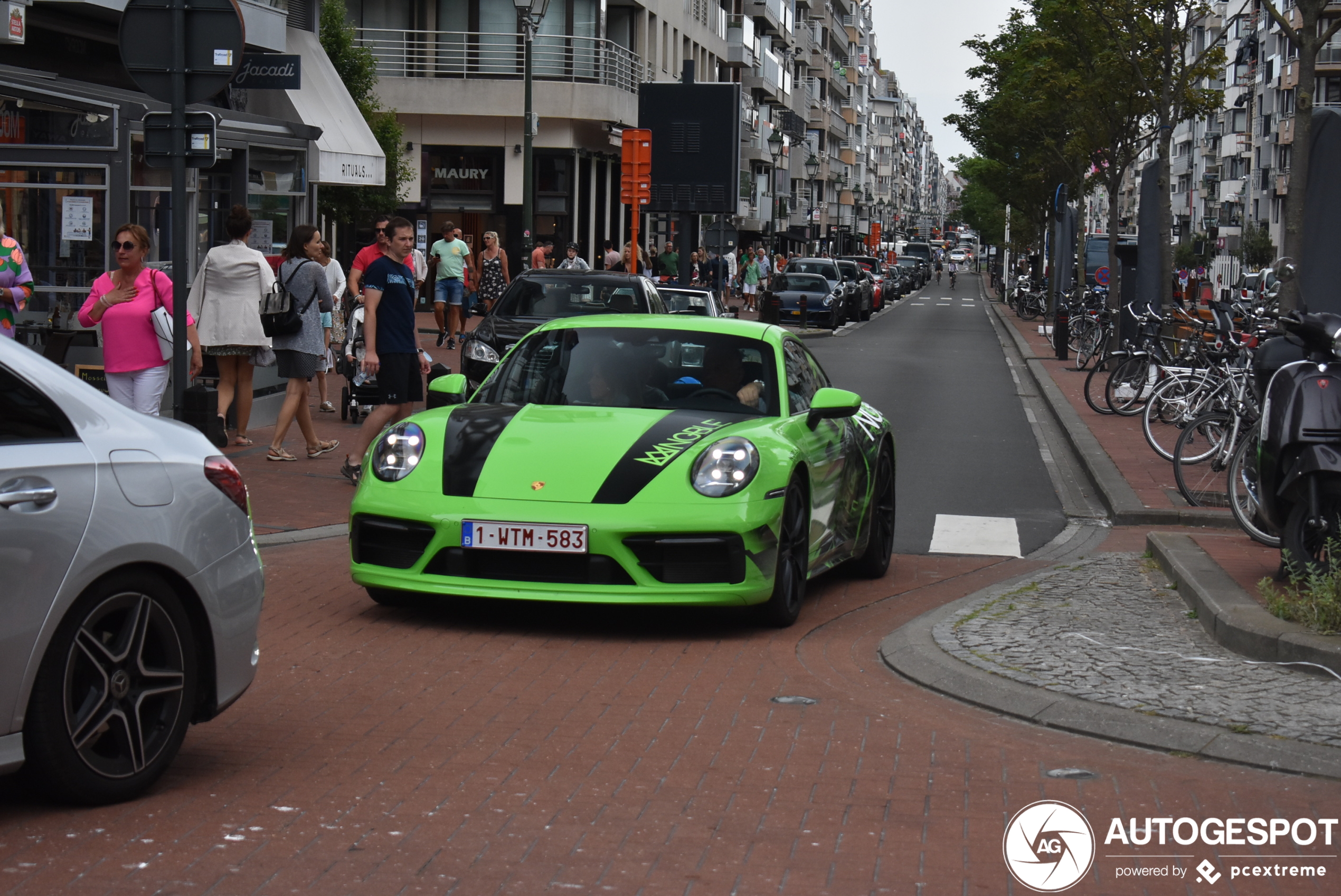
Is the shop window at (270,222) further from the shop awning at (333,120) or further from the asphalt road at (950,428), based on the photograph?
the asphalt road at (950,428)

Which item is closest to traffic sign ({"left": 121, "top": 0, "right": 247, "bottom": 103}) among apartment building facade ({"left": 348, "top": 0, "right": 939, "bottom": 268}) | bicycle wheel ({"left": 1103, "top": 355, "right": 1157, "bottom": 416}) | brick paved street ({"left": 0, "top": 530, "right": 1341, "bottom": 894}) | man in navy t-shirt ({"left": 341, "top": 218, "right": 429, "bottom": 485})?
man in navy t-shirt ({"left": 341, "top": 218, "right": 429, "bottom": 485})

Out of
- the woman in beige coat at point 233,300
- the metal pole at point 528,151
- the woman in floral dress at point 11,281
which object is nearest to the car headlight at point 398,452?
the woman in floral dress at point 11,281

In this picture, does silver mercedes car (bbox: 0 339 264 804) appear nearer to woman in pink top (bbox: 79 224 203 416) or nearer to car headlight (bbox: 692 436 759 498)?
car headlight (bbox: 692 436 759 498)

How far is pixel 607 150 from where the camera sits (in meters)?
49.1

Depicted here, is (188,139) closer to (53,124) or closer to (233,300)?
(233,300)

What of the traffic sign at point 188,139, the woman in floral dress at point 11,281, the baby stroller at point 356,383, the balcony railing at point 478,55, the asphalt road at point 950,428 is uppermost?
the balcony railing at point 478,55

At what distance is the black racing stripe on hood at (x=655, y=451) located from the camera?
7344 mm

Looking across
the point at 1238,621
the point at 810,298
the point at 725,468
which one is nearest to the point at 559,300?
the point at 725,468

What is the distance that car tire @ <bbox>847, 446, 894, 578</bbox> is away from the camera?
947cm

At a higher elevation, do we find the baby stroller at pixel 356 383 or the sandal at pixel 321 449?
the baby stroller at pixel 356 383

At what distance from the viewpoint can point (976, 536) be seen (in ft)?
38.0

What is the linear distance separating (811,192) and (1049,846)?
4346 inches

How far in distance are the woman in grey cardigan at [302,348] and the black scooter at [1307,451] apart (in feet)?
24.5

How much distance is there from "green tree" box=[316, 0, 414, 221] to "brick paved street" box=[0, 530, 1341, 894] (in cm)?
2687
